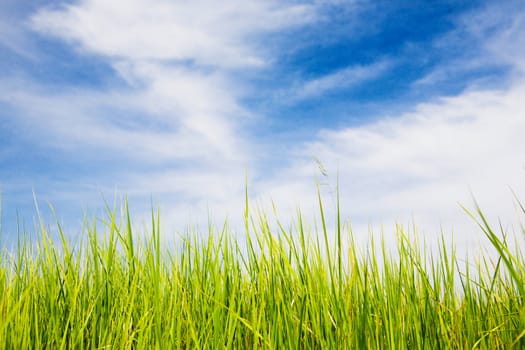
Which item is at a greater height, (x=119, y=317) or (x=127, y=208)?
(x=127, y=208)

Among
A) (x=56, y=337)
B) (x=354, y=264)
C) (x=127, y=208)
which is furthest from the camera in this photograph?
Answer: (x=127, y=208)

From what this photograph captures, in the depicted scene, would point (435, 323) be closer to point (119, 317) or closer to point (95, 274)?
point (119, 317)

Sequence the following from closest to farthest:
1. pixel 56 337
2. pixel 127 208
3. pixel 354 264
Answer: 1. pixel 56 337
2. pixel 354 264
3. pixel 127 208

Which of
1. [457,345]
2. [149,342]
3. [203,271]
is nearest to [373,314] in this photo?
[457,345]

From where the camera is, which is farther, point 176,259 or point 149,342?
point 176,259

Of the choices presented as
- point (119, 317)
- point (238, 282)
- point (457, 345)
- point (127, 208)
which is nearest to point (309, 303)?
point (238, 282)

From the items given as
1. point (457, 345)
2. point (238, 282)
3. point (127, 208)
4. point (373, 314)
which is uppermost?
point (127, 208)

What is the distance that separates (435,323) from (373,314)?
0.36m

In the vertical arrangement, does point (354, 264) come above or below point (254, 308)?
above

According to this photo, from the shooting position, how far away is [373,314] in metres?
3.17

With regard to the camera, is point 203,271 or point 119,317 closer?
point 119,317

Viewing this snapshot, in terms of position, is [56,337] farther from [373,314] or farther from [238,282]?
[373,314]

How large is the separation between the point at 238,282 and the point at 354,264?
77 centimetres

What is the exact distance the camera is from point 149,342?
121 inches
